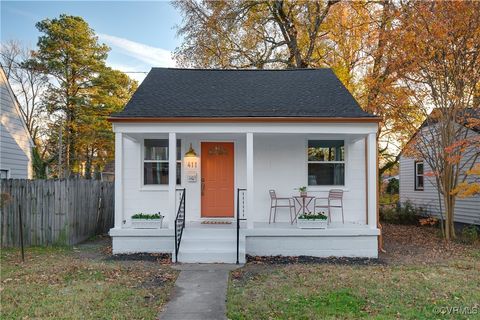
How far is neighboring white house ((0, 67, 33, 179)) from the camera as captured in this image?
490 inches

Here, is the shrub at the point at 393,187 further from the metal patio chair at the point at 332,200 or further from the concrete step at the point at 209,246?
the concrete step at the point at 209,246

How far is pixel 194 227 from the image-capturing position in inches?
343

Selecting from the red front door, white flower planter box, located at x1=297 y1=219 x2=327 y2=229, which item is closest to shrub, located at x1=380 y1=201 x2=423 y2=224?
white flower planter box, located at x1=297 y1=219 x2=327 y2=229

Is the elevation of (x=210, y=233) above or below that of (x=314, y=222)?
below

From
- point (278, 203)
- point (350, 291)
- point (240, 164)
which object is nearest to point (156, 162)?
point (240, 164)

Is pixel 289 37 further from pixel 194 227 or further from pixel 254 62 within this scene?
pixel 194 227

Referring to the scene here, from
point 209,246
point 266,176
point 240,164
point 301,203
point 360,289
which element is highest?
point 240,164

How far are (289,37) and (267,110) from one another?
1202cm

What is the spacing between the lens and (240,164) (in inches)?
388

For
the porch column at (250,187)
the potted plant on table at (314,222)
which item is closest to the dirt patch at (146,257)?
the porch column at (250,187)

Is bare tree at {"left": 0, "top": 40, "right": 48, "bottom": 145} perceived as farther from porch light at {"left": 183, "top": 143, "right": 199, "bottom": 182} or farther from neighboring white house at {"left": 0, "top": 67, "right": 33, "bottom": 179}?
porch light at {"left": 183, "top": 143, "right": 199, "bottom": 182}

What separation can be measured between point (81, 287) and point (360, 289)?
4.21 metres

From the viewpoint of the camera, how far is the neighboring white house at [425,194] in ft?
44.3

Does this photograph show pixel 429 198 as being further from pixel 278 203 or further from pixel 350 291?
pixel 350 291
